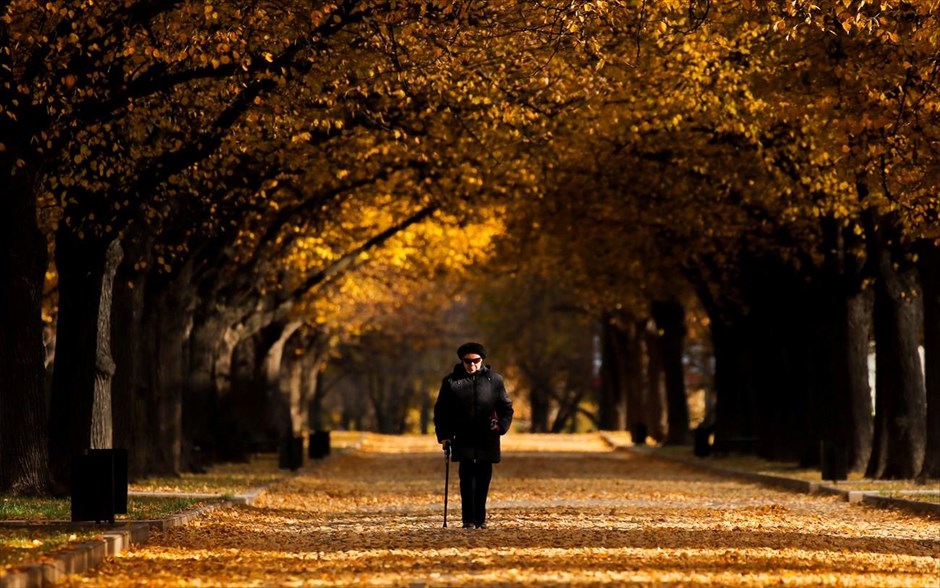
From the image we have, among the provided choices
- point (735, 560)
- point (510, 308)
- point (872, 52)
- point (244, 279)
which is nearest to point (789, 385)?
point (244, 279)

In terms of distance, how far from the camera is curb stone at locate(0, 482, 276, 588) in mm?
12094

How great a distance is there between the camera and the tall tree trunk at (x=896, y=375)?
28.9 m

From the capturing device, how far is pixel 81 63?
2036 centimetres

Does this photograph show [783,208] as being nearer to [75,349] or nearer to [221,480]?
[221,480]

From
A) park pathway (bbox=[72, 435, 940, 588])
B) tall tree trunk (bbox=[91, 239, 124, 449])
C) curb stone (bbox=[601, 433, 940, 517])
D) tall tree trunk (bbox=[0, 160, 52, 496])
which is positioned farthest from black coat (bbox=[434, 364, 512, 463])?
tall tree trunk (bbox=[91, 239, 124, 449])

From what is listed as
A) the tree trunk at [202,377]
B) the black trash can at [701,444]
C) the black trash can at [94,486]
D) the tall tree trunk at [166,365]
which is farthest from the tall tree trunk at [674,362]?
the black trash can at [94,486]

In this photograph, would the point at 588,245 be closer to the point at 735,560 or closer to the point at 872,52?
the point at 872,52

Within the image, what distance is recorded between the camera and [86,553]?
13.9m

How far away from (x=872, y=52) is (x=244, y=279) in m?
17.7

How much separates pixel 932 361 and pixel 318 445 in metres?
18.6

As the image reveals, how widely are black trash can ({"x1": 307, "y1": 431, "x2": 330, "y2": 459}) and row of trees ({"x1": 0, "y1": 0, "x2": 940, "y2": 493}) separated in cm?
177

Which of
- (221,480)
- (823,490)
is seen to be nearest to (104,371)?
(221,480)

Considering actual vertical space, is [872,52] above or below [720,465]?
above

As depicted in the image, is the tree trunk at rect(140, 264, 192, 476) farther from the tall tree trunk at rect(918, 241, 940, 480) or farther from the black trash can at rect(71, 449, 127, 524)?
the black trash can at rect(71, 449, 127, 524)
